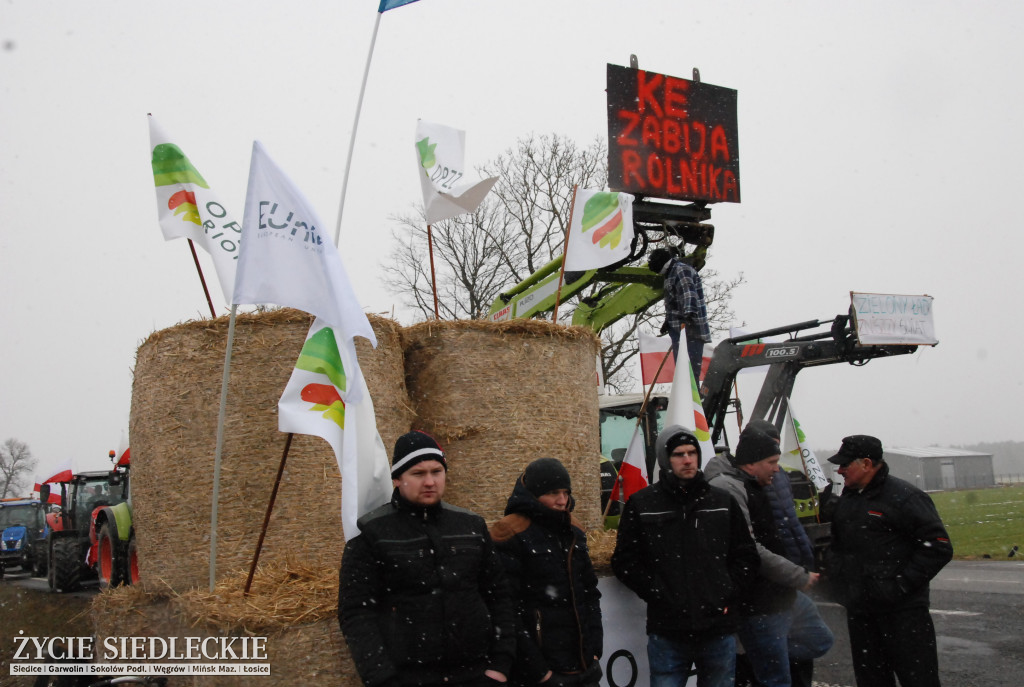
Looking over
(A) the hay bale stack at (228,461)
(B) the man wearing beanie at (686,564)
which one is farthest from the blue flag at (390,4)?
(B) the man wearing beanie at (686,564)

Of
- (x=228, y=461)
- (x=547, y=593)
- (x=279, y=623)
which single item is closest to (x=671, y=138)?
(x=228, y=461)

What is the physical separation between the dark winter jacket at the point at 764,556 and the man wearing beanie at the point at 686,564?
17cm

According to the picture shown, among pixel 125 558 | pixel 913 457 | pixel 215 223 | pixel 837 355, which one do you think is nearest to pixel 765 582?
pixel 215 223

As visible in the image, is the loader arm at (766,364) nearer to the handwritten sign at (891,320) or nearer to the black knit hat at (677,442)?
the handwritten sign at (891,320)

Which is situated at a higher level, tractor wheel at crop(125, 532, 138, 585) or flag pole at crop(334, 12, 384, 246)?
flag pole at crop(334, 12, 384, 246)

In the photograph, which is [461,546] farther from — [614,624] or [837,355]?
[837,355]

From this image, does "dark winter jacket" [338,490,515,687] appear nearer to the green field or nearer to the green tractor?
the green tractor

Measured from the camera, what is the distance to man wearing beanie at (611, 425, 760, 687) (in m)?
3.90

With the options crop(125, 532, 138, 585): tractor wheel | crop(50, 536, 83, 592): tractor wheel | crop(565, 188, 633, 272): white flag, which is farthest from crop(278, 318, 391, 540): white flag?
crop(50, 536, 83, 592): tractor wheel

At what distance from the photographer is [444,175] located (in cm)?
661

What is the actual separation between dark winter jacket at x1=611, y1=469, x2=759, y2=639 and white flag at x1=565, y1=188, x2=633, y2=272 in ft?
7.86

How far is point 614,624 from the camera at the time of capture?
15.8ft

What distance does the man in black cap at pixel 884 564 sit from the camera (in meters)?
4.16

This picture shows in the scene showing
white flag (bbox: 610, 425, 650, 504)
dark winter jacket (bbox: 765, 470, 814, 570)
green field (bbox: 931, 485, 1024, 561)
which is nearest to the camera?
dark winter jacket (bbox: 765, 470, 814, 570)
